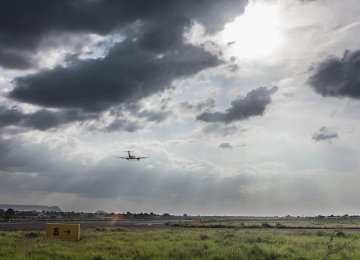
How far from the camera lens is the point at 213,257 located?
22609mm

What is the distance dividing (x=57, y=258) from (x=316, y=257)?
45.0ft

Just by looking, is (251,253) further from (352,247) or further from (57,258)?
(57,258)

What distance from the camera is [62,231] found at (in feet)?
115

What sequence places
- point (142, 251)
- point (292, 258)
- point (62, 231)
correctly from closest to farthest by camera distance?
point (292, 258)
point (142, 251)
point (62, 231)

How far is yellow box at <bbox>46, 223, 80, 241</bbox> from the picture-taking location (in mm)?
34125

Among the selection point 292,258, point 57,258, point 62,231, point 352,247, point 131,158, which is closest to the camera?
point 57,258

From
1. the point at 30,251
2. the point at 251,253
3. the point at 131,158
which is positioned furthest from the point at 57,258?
the point at 131,158

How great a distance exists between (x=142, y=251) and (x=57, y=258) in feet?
18.5

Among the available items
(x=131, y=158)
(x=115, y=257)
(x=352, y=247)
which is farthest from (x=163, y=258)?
(x=131, y=158)

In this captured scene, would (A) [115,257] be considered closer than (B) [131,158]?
Yes

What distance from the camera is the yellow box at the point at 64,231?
34125mm

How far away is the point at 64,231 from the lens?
3469cm

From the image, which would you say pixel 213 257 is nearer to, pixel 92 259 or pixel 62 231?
pixel 92 259

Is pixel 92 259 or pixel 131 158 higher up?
pixel 131 158
